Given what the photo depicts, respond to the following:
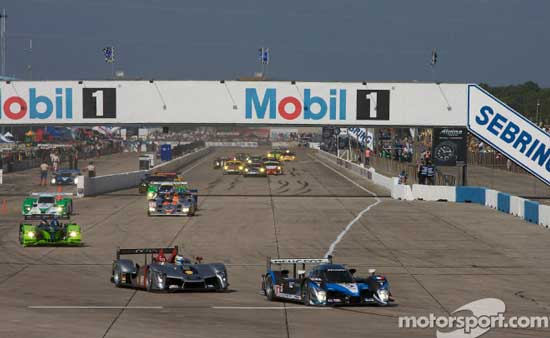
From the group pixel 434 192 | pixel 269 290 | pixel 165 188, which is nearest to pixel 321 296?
pixel 269 290

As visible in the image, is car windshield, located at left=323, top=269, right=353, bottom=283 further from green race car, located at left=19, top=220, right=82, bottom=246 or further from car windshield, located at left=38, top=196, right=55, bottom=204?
car windshield, located at left=38, top=196, right=55, bottom=204

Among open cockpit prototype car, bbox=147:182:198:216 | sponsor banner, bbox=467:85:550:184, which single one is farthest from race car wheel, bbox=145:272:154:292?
sponsor banner, bbox=467:85:550:184

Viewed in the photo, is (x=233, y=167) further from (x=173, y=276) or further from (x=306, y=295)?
(x=306, y=295)

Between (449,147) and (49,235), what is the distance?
108 ft

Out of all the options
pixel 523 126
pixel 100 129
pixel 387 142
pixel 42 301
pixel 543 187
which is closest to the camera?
pixel 42 301

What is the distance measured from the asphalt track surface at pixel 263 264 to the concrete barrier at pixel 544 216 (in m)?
0.87

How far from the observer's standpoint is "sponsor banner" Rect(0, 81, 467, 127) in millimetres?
56062

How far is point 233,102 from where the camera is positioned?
56500 millimetres

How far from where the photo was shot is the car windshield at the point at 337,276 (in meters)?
21.9

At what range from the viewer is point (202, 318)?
20.1m

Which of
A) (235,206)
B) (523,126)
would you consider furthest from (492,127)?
(235,206)

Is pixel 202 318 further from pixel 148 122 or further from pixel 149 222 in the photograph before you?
pixel 148 122

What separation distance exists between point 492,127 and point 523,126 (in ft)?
5.38
